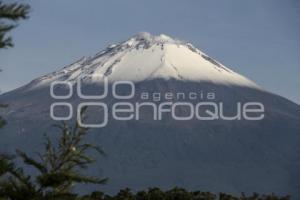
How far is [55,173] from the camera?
51.7 ft

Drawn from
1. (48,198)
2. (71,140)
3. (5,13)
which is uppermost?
(5,13)

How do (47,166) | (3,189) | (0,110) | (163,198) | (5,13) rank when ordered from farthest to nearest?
(163,198) → (47,166) → (3,189) → (0,110) → (5,13)

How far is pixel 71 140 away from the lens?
16453 millimetres

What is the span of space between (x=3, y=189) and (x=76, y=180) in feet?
4.37

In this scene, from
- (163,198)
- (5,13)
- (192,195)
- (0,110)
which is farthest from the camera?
(192,195)

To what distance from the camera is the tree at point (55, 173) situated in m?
15.4

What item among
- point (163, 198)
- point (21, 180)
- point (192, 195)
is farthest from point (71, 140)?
point (192, 195)

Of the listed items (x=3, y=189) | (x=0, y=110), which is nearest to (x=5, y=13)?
(x=0, y=110)

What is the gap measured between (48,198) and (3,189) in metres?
0.81

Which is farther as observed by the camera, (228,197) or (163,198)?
(228,197)

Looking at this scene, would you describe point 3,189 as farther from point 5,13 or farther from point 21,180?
point 5,13

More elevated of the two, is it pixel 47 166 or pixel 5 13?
pixel 5 13

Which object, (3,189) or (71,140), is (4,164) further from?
(71,140)

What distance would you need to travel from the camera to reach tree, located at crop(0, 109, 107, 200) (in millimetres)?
15445
